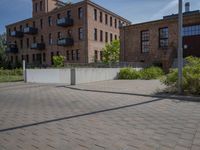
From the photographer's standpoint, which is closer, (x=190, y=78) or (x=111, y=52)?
(x=190, y=78)

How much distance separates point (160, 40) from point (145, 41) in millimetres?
2162

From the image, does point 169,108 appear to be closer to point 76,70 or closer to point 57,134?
point 57,134

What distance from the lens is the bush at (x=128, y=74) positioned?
22553 millimetres

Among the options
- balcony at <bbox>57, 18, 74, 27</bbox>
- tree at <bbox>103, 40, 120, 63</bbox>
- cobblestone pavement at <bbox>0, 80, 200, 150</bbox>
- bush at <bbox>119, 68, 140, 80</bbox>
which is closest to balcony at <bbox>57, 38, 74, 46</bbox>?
balcony at <bbox>57, 18, 74, 27</bbox>

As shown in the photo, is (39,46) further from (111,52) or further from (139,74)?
(139,74)

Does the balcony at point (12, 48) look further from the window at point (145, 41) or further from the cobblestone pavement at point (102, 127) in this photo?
the cobblestone pavement at point (102, 127)

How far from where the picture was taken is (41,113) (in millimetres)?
7637

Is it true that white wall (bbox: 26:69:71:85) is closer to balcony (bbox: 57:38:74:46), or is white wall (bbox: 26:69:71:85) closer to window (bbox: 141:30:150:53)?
window (bbox: 141:30:150:53)

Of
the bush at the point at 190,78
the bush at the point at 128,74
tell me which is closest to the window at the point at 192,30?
the bush at the point at 128,74

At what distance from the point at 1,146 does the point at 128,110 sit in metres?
Answer: 4.29

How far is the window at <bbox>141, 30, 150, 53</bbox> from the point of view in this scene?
1236 inches

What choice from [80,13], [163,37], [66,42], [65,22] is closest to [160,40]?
[163,37]

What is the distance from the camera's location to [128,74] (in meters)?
23.0

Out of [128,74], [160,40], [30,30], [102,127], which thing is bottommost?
[102,127]
